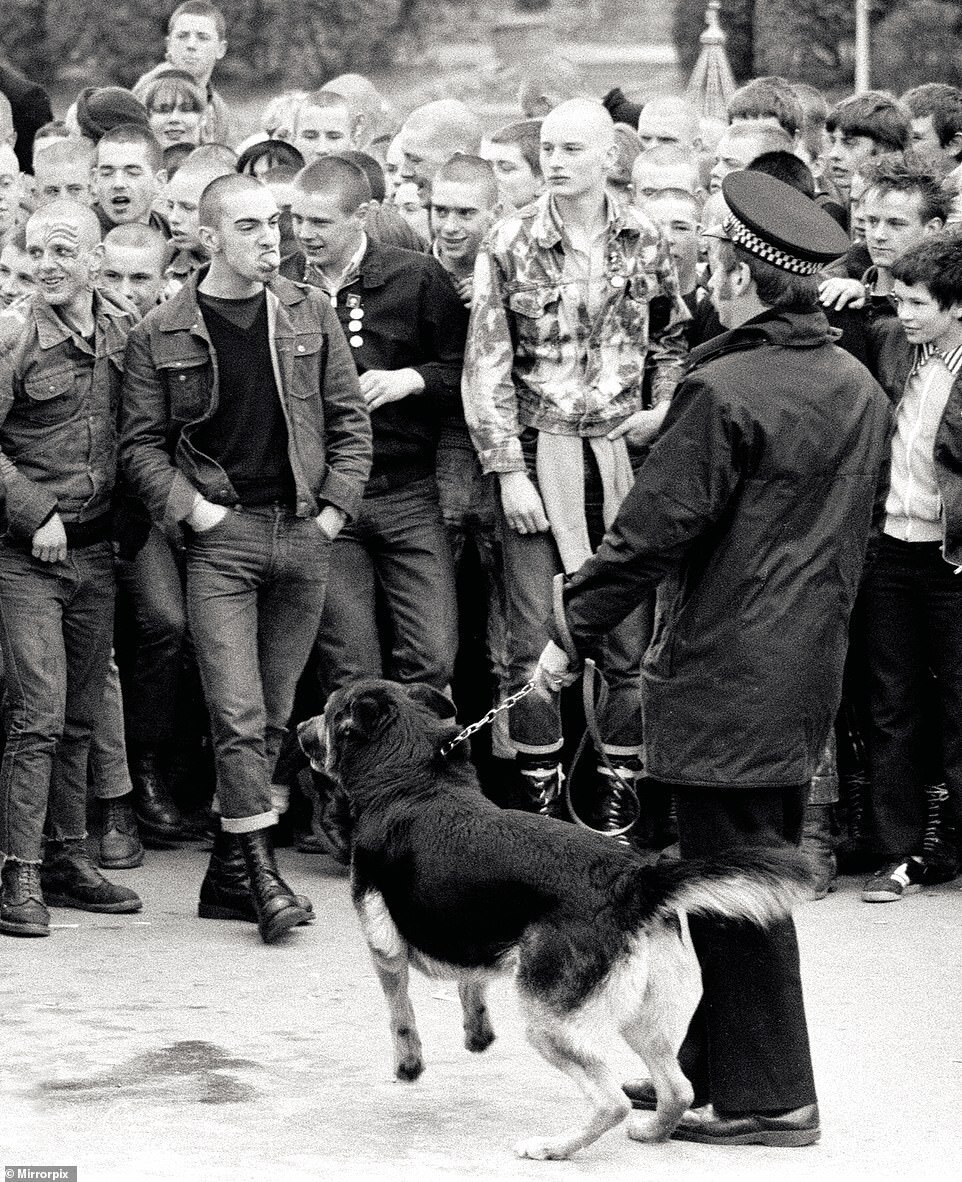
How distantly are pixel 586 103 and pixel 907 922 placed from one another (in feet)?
10.1

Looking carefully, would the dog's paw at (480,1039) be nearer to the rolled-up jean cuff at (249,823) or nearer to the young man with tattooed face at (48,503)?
the rolled-up jean cuff at (249,823)

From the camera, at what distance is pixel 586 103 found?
24.7ft

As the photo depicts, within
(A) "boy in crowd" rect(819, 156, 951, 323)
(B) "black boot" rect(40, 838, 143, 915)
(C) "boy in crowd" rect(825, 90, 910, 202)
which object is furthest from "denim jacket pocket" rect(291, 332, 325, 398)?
(C) "boy in crowd" rect(825, 90, 910, 202)

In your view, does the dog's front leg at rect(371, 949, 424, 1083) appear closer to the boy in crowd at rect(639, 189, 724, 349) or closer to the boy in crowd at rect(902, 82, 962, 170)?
the boy in crowd at rect(639, 189, 724, 349)

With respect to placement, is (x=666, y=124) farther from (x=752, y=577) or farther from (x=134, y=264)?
(x=752, y=577)

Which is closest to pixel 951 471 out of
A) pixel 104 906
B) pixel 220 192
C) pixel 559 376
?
pixel 559 376

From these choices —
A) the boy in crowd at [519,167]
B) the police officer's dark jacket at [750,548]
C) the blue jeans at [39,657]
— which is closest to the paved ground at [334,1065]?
the blue jeans at [39,657]

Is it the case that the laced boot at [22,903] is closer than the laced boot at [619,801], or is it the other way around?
the laced boot at [22,903]

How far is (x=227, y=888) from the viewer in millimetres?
6969

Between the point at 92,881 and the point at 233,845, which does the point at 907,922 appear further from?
the point at 92,881

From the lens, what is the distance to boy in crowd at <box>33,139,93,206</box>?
9078mm

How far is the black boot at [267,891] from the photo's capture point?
666 cm

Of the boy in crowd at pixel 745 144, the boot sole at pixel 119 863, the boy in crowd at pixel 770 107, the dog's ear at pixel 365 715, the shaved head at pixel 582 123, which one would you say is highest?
the shaved head at pixel 582 123

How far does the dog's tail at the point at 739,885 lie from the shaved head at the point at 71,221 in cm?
311
